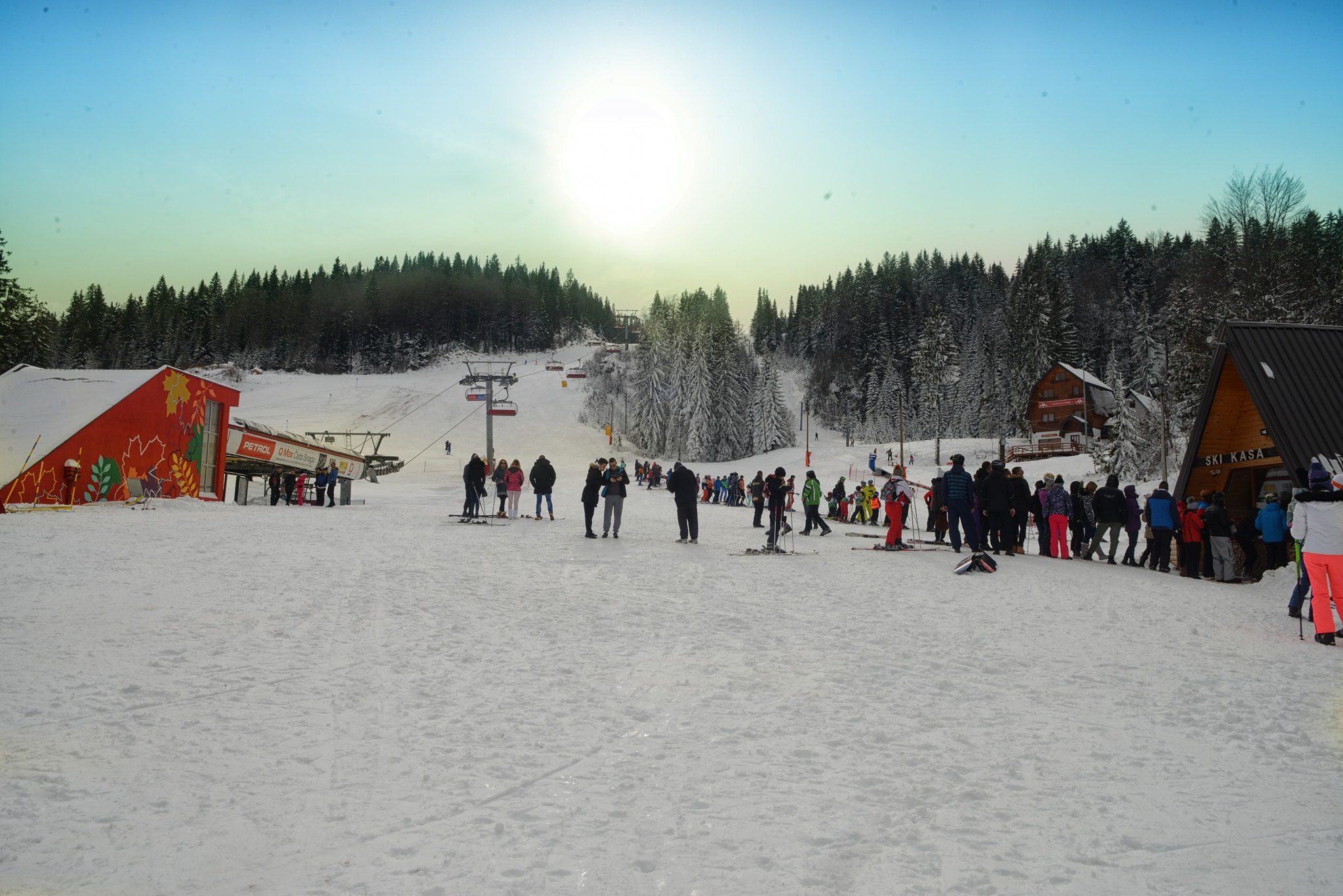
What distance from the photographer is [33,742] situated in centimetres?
443

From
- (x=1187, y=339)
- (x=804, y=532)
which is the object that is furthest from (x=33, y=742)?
(x=1187, y=339)

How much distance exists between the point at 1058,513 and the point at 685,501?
714cm

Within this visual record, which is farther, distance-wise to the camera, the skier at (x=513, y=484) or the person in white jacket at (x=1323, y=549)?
the skier at (x=513, y=484)

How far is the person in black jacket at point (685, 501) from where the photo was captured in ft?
52.1

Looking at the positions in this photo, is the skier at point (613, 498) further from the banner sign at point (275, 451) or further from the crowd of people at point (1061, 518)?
the banner sign at point (275, 451)

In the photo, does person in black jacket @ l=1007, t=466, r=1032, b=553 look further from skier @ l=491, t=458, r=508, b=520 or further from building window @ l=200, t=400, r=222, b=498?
building window @ l=200, t=400, r=222, b=498

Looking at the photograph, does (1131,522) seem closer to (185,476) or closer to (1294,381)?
(1294,381)

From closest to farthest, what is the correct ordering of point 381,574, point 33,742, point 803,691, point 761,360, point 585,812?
point 585,812 < point 33,742 < point 803,691 < point 381,574 < point 761,360

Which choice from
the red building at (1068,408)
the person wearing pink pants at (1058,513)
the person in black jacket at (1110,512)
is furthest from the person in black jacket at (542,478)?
the red building at (1068,408)

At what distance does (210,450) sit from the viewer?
82.5 ft

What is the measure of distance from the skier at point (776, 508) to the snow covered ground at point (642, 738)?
14.7 feet

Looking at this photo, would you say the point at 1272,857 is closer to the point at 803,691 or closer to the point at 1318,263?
the point at 803,691

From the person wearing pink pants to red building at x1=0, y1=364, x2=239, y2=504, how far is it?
70.5ft

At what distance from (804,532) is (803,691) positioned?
14.8 metres
